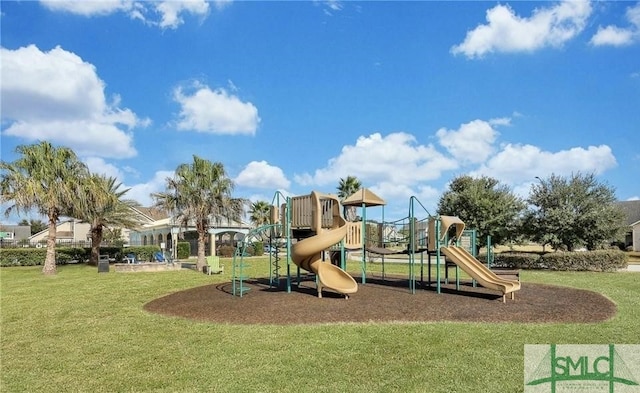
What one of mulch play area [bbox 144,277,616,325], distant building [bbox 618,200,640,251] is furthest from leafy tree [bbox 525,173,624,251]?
distant building [bbox 618,200,640,251]

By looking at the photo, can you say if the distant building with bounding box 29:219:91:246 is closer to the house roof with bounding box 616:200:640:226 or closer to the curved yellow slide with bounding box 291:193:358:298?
the curved yellow slide with bounding box 291:193:358:298

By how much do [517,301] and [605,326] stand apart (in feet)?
9.83

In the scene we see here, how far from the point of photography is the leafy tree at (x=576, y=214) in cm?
2430

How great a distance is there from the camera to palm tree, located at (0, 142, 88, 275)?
2062 cm

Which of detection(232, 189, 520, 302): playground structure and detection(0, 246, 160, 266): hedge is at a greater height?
detection(232, 189, 520, 302): playground structure

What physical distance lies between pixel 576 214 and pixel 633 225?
25.0 metres

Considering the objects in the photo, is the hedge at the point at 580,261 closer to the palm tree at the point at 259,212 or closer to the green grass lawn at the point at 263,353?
the green grass lawn at the point at 263,353

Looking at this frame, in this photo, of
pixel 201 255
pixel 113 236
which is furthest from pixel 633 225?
pixel 113 236

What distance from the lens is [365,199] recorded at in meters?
15.9

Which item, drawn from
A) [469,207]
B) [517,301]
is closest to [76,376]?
[517,301]

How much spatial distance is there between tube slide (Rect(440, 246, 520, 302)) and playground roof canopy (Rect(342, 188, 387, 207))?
3.64m

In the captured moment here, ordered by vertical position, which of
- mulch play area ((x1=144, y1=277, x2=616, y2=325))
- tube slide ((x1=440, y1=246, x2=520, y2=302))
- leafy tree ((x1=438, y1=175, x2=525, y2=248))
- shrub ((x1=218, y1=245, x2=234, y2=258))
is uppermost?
leafy tree ((x1=438, y1=175, x2=525, y2=248))

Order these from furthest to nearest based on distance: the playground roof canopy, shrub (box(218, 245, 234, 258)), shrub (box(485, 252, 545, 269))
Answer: shrub (box(218, 245, 234, 258))
shrub (box(485, 252, 545, 269))
the playground roof canopy

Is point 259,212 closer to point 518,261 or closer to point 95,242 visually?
point 95,242
